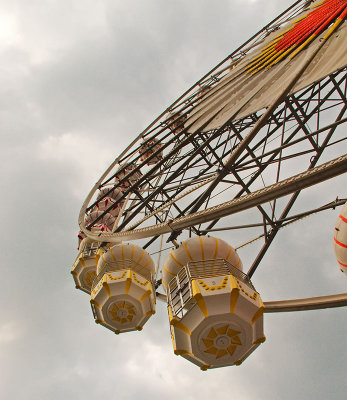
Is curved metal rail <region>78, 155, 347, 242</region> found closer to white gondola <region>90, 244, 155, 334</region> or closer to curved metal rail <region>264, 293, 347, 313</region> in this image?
white gondola <region>90, 244, 155, 334</region>

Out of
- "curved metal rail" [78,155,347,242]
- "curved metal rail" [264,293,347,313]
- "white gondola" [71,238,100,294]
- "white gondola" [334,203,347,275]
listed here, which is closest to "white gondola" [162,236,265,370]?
"curved metal rail" [264,293,347,313]

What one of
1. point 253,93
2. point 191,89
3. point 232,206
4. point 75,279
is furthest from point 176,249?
point 191,89

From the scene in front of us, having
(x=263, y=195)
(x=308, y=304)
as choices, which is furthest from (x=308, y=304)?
(x=263, y=195)

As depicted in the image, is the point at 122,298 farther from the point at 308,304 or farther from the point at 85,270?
the point at 85,270

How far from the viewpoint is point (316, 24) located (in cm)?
1611

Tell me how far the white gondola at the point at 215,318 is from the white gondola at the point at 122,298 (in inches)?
125

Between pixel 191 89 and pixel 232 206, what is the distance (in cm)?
2082

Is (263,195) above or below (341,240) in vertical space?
above

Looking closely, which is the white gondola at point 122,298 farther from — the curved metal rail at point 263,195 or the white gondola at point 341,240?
the white gondola at point 341,240

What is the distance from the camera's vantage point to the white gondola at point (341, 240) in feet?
29.3

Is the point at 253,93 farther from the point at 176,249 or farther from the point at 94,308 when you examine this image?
the point at 94,308

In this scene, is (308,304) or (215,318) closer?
(215,318)

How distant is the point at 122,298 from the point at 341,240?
25.2ft

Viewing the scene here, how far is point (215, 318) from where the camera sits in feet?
31.3
